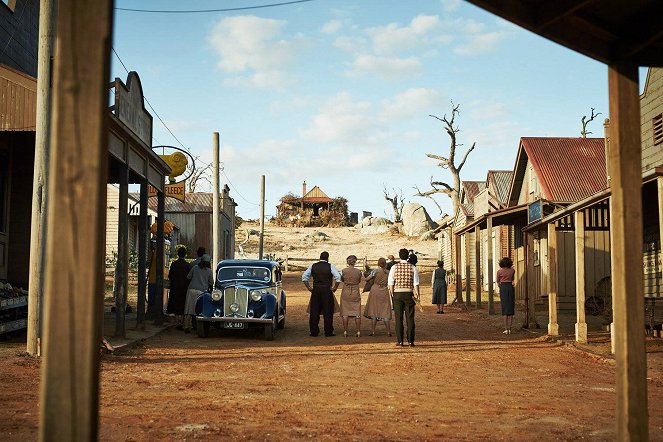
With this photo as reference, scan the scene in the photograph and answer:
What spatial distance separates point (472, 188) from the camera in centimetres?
4609

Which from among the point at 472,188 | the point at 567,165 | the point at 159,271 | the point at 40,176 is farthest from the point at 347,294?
the point at 472,188

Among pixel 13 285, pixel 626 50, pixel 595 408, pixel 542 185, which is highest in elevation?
pixel 542 185

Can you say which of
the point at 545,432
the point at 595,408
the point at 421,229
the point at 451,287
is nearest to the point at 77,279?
the point at 545,432

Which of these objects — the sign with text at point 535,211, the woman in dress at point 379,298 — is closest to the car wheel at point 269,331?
the woman in dress at point 379,298

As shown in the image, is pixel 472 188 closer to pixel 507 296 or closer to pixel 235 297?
pixel 507 296

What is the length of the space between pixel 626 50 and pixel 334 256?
49.0m

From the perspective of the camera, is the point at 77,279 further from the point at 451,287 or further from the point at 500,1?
the point at 451,287

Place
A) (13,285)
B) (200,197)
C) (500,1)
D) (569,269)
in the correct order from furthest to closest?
1. (200,197)
2. (569,269)
3. (13,285)
4. (500,1)

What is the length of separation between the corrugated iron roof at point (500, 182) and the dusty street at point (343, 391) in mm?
22507

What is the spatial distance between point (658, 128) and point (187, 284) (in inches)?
456

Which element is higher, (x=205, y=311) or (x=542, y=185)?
(x=542, y=185)

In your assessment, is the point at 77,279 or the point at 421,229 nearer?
the point at 77,279

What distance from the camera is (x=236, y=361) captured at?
A: 12.4m

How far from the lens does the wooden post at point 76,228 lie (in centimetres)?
310
